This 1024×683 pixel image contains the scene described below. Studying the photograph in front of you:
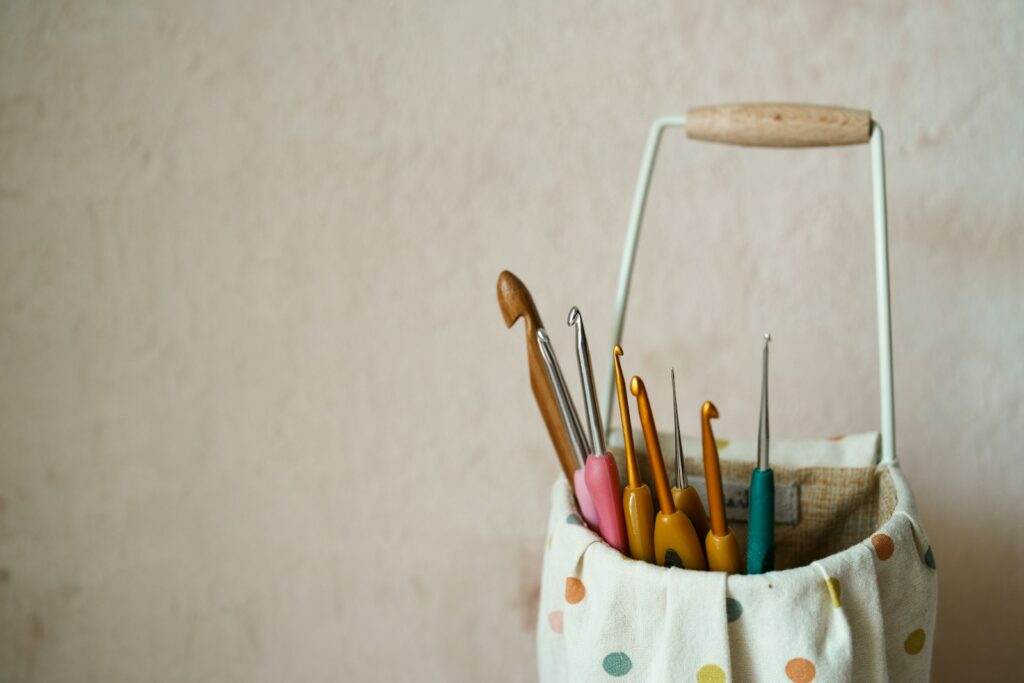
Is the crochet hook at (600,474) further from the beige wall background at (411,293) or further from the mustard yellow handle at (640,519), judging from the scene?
the beige wall background at (411,293)

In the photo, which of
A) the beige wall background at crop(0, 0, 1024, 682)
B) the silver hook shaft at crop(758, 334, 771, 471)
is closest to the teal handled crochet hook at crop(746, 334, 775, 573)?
the silver hook shaft at crop(758, 334, 771, 471)

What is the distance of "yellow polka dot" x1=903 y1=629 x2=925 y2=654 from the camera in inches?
18.4

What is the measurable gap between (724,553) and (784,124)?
0.25 metres

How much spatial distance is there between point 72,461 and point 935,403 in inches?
27.3

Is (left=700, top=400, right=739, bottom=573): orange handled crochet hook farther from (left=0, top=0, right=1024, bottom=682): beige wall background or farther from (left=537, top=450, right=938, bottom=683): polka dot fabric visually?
(left=0, top=0, right=1024, bottom=682): beige wall background

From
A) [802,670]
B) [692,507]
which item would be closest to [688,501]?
[692,507]

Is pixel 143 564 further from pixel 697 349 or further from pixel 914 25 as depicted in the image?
pixel 914 25

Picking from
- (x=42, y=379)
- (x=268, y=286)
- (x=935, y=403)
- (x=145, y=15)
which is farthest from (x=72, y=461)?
(x=935, y=403)

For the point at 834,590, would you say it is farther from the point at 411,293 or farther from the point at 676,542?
the point at 411,293

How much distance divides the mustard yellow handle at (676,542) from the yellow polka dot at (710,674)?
0.06 m

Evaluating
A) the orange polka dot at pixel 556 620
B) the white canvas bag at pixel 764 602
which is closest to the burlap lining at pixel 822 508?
the white canvas bag at pixel 764 602

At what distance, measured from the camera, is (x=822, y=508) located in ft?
1.93

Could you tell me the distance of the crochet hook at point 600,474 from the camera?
0.49m

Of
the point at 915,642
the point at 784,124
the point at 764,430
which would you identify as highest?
the point at 784,124
